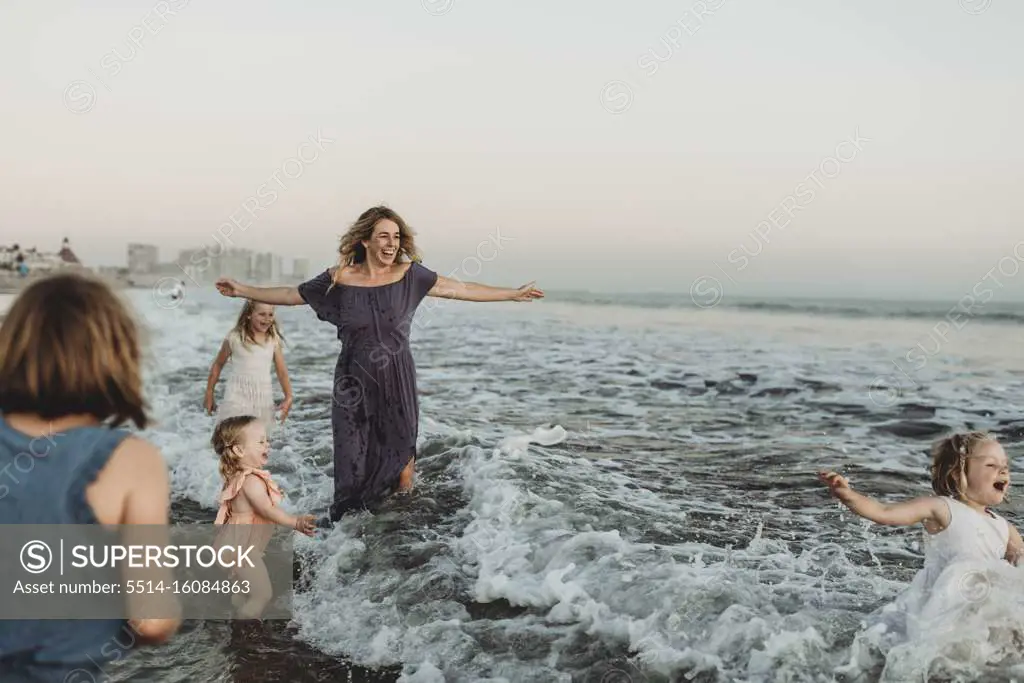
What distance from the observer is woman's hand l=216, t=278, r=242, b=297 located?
6801 mm

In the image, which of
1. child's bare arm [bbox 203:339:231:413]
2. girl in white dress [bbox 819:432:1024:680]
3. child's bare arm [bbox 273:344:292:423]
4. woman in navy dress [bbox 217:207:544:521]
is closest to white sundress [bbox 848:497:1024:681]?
girl in white dress [bbox 819:432:1024:680]

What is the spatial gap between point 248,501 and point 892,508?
3483 millimetres

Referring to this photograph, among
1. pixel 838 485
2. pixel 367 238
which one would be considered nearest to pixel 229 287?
pixel 367 238

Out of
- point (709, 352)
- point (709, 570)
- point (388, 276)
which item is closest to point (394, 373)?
point (388, 276)

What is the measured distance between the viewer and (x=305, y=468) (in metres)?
8.95

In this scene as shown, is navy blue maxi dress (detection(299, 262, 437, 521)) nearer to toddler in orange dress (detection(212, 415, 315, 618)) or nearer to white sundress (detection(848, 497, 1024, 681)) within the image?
toddler in orange dress (detection(212, 415, 315, 618))

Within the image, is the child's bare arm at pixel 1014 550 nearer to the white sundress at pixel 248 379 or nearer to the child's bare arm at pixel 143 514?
the child's bare arm at pixel 143 514

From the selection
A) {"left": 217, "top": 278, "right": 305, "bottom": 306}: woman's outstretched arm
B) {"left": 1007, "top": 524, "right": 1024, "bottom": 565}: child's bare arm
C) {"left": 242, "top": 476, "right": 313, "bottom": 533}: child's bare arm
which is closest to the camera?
{"left": 1007, "top": 524, "right": 1024, "bottom": 565}: child's bare arm

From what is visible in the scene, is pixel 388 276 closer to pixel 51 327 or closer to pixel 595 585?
pixel 595 585

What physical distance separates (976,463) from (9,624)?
13.9 feet

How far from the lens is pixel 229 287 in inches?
270

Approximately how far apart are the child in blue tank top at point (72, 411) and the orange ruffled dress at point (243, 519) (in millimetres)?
2924

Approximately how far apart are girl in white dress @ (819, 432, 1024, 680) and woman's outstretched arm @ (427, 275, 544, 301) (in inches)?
138

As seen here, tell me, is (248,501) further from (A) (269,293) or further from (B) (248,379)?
(B) (248,379)
